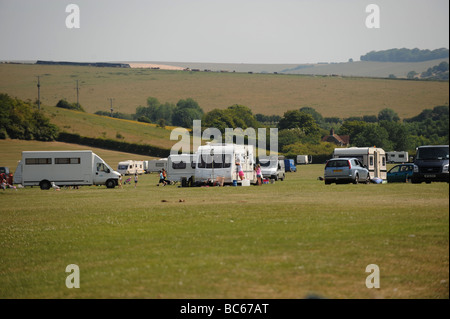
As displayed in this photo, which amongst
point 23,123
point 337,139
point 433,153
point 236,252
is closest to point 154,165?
point 23,123

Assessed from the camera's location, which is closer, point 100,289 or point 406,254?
point 100,289

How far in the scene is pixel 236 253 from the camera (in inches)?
561

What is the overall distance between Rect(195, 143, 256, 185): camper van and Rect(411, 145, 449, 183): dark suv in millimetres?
11654

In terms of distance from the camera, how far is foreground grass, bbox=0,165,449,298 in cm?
1156

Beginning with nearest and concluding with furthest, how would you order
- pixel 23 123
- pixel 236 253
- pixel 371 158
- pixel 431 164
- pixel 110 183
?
pixel 236 253 < pixel 431 164 < pixel 371 158 < pixel 110 183 < pixel 23 123

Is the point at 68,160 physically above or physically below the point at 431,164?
above

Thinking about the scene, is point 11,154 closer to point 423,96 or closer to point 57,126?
point 57,126

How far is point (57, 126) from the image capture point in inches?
4621

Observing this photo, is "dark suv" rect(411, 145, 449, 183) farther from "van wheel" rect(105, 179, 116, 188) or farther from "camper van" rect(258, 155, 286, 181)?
"van wheel" rect(105, 179, 116, 188)

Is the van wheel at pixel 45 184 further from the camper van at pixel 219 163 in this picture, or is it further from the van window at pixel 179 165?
the camper van at pixel 219 163

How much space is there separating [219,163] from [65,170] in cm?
1346

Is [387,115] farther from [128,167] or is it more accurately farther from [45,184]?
[45,184]
